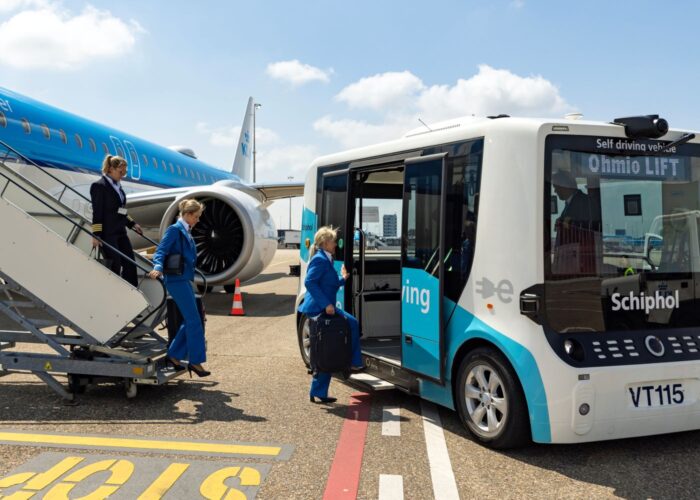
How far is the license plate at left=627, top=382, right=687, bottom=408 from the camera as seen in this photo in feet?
12.2

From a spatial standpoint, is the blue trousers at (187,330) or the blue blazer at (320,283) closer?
the blue blazer at (320,283)

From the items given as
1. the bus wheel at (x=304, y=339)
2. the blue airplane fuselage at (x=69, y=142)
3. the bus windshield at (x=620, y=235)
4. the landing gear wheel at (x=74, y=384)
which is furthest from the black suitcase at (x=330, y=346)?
the blue airplane fuselage at (x=69, y=142)

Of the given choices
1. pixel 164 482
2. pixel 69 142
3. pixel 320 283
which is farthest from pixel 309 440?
pixel 69 142

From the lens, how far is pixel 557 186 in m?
3.83

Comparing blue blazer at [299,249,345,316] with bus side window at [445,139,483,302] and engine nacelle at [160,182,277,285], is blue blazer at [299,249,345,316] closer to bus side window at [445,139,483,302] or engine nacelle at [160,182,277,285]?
bus side window at [445,139,483,302]

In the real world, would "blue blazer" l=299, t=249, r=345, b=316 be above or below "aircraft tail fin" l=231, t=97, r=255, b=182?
below

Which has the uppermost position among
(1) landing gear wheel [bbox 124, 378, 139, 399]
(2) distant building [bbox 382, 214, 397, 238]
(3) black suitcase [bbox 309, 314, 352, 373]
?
(2) distant building [bbox 382, 214, 397, 238]

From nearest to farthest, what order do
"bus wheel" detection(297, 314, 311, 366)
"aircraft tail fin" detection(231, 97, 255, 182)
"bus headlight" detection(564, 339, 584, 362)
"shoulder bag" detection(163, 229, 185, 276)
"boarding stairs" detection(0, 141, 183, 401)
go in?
1. "bus headlight" detection(564, 339, 584, 362)
2. "boarding stairs" detection(0, 141, 183, 401)
3. "shoulder bag" detection(163, 229, 185, 276)
4. "bus wheel" detection(297, 314, 311, 366)
5. "aircraft tail fin" detection(231, 97, 255, 182)

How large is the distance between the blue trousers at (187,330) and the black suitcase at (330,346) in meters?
1.02

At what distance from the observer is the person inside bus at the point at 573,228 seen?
3811mm

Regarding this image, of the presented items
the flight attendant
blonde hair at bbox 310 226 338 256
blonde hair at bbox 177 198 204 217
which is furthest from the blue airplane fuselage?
blonde hair at bbox 310 226 338 256

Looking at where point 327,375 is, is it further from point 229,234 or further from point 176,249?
point 229,234

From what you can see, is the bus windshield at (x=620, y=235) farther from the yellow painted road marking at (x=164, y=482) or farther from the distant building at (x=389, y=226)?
the distant building at (x=389, y=226)

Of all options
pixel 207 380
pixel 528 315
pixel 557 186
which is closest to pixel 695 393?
pixel 528 315
